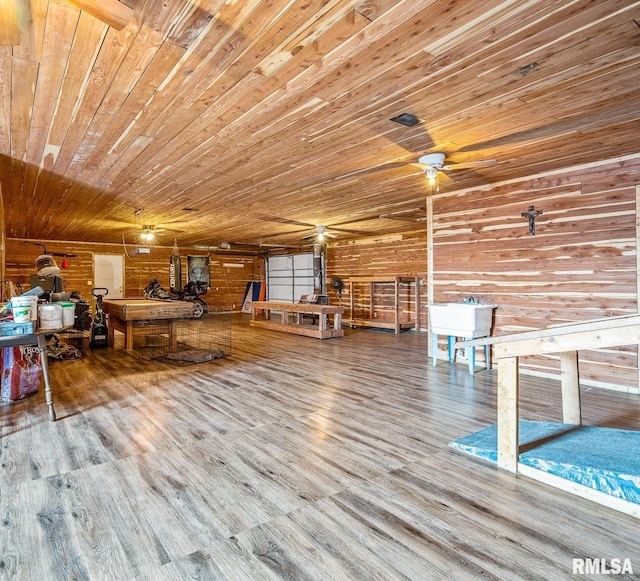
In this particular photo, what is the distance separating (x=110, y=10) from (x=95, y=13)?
0.22 ft

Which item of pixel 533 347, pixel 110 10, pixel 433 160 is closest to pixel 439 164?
pixel 433 160

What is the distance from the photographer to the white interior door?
12.0 m

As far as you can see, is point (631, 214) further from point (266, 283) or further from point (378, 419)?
point (266, 283)

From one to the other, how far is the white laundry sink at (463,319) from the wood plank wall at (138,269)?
34.8 ft

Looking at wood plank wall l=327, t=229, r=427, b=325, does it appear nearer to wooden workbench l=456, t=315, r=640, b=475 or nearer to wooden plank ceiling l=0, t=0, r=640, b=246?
wooden plank ceiling l=0, t=0, r=640, b=246

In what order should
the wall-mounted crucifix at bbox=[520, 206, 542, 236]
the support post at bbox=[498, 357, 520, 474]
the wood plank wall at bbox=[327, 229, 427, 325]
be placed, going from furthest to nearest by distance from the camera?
the wood plank wall at bbox=[327, 229, 427, 325], the wall-mounted crucifix at bbox=[520, 206, 542, 236], the support post at bbox=[498, 357, 520, 474]

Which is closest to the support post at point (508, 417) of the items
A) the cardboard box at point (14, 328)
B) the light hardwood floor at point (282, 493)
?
the light hardwood floor at point (282, 493)

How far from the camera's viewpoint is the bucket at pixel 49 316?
134 inches

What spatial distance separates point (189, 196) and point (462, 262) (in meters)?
4.20

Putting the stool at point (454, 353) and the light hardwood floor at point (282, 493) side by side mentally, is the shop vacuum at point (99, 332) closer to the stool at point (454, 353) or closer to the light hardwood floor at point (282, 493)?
the light hardwood floor at point (282, 493)

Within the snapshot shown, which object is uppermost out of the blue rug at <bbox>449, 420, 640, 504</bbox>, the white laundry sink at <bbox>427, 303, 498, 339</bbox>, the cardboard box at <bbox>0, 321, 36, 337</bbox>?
the cardboard box at <bbox>0, 321, 36, 337</bbox>

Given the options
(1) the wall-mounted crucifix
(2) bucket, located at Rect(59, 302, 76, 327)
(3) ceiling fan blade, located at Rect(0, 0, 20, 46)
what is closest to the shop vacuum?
(2) bucket, located at Rect(59, 302, 76, 327)

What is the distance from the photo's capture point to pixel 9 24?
1896 millimetres

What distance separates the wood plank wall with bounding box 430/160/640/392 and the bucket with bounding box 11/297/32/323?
5.05 m
